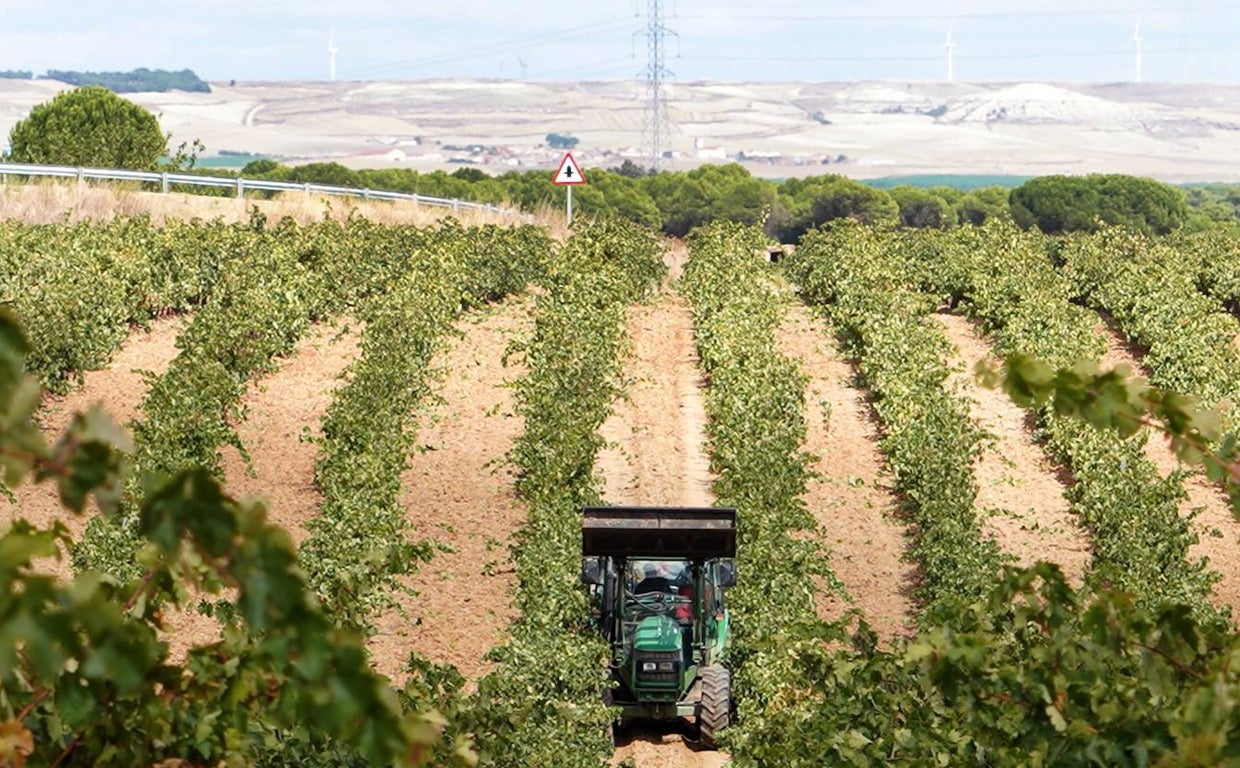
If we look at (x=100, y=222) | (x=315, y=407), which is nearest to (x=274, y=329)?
(x=315, y=407)

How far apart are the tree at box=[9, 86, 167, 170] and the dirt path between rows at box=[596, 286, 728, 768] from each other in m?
20.1

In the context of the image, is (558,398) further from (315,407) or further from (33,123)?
(33,123)

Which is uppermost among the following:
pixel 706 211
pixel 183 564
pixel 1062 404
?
pixel 1062 404

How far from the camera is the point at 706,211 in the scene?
66.3 metres

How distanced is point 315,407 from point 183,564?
1680 cm

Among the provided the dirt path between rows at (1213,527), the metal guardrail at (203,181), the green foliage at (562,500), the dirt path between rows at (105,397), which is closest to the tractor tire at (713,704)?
the green foliage at (562,500)

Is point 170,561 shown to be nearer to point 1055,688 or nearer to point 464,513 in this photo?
point 1055,688

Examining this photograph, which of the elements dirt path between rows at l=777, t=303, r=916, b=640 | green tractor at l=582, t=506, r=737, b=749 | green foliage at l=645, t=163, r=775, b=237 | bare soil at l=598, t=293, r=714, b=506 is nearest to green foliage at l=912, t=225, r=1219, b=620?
dirt path between rows at l=777, t=303, r=916, b=640

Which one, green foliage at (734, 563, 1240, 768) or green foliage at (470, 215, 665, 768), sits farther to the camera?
green foliage at (470, 215, 665, 768)

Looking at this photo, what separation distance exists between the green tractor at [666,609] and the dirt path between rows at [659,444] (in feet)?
0.70

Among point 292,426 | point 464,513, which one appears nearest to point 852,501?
point 464,513

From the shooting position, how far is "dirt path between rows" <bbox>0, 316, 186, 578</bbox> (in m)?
16.1

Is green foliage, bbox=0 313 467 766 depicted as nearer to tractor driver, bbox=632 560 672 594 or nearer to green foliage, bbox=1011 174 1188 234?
tractor driver, bbox=632 560 672 594

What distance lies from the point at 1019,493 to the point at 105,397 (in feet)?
30.9
